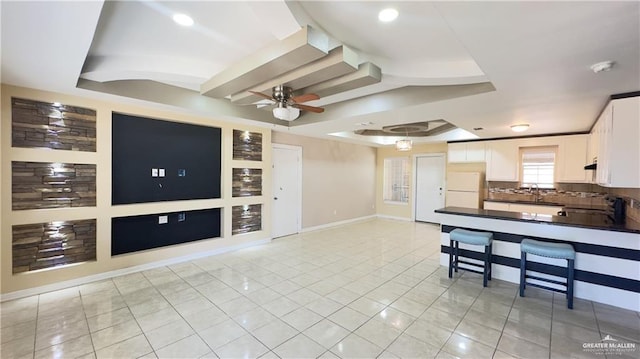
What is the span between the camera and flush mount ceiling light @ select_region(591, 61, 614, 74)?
7.02 ft

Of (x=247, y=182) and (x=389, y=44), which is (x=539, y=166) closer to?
(x=389, y=44)

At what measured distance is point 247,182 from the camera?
542 cm

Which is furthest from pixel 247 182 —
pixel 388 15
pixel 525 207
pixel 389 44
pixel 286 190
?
pixel 525 207

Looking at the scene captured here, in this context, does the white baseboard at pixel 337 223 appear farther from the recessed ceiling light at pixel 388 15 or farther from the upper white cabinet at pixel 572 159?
the recessed ceiling light at pixel 388 15

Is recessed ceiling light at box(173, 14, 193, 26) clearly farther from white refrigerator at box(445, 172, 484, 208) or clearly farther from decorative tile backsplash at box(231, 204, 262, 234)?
white refrigerator at box(445, 172, 484, 208)

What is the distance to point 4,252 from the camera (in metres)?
3.05

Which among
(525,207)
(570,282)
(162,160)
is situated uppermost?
(162,160)

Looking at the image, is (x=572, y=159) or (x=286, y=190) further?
(x=286, y=190)

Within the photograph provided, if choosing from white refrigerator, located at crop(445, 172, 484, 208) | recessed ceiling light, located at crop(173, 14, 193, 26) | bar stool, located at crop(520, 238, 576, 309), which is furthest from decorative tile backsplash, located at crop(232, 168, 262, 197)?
white refrigerator, located at crop(445, 172, 484, 208)

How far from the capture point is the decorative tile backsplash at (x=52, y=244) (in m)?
3.19

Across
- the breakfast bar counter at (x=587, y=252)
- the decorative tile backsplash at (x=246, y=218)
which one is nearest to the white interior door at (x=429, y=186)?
the breakfast bar counter at (x=587, y=252)

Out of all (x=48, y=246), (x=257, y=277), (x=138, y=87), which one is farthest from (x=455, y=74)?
(x=48, y=246)

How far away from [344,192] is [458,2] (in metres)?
6.39

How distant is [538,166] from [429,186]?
8.50 feet
